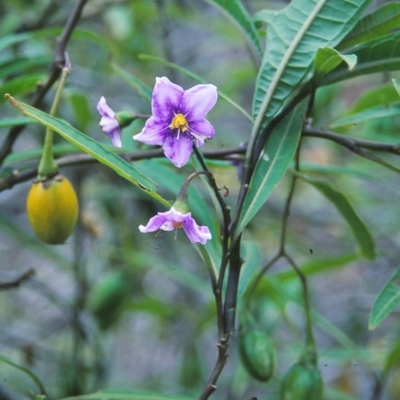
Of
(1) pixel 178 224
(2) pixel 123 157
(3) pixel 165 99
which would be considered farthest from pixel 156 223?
(2) pixel 123 157

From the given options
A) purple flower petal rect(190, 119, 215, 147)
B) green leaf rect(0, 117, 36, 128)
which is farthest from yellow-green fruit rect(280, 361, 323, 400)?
green leaf rect(0, 117, 36, 128)

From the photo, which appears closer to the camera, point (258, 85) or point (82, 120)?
point (258, 85)

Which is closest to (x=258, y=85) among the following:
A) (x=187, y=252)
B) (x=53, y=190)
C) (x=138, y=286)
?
(x=53, y=190)

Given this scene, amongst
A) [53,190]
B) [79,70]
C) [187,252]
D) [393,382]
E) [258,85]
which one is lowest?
[53,190]

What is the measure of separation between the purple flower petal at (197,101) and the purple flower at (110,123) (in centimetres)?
12

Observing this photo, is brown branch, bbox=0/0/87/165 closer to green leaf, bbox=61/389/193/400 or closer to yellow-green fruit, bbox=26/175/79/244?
yellow-green fruit, bbox=26/175/79/244

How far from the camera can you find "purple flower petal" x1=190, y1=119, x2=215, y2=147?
2.41 ft

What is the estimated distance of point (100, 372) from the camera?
5.55 ft

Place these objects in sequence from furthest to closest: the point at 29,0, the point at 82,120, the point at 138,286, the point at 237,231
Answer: the point at 138,286 < the point at 29,0 < the point at 82,120 < the point at 237,231

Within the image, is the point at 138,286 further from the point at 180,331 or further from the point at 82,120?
the point at 82,120

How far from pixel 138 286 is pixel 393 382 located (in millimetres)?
859

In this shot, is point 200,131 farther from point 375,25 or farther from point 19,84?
point 19,84

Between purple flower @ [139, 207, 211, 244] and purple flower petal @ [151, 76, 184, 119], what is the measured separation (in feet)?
0.34

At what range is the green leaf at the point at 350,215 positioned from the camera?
916mm
